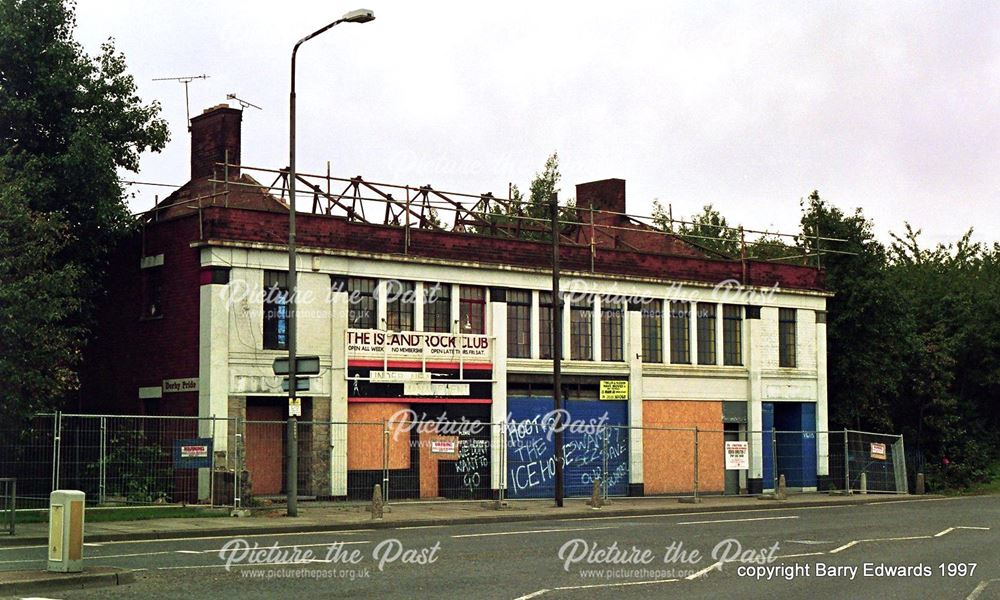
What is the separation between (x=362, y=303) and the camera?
3397cm

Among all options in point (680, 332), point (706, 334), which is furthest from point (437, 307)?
point (706, 334)

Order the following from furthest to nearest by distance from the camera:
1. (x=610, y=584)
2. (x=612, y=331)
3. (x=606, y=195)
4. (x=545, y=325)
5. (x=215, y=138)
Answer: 1. (x=606, y=195)
2. (x=612, y=331)
3. (x=545, y=325)
4. (x=215, y=138)
5. (x=610, y=584)

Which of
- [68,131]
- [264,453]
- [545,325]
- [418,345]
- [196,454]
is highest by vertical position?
[68,131]

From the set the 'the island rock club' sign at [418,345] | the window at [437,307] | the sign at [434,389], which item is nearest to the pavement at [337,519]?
the sign at [434,389]

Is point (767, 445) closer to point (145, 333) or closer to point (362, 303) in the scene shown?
point (362, 303)

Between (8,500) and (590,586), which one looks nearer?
(590,586)

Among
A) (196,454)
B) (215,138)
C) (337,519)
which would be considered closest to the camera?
(337,519)

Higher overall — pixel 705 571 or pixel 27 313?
pixel 27 313

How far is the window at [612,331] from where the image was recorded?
39375 mm

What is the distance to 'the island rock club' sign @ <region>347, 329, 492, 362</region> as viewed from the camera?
3353 cm

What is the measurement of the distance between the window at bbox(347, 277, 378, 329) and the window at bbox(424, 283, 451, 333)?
172 cm

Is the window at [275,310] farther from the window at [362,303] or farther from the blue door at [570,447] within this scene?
the blue door at [570,447]

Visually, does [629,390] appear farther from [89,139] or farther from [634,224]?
[89,139]

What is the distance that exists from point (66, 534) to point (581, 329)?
997 inches
